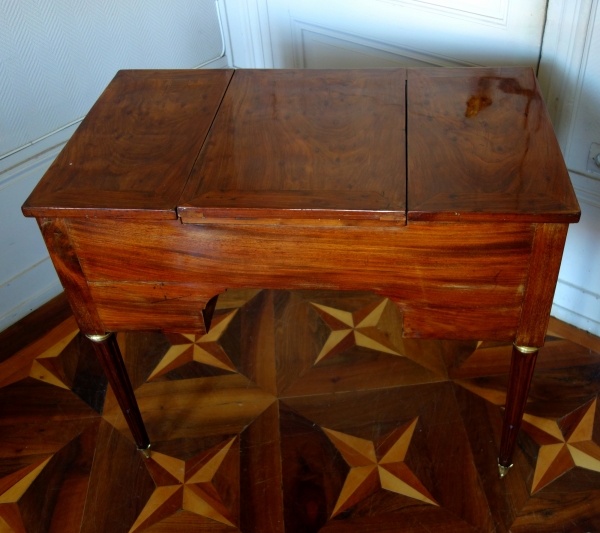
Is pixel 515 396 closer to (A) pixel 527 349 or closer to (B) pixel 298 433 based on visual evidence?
(A) pixel 527 349

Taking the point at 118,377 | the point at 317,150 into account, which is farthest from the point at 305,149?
the point at 118,377

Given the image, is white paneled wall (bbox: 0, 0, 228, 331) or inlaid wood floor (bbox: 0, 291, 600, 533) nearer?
inlaid wood floor (bbox: 0, 291, 600, 533)

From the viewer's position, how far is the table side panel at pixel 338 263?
35.9 inches

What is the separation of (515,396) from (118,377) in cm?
70

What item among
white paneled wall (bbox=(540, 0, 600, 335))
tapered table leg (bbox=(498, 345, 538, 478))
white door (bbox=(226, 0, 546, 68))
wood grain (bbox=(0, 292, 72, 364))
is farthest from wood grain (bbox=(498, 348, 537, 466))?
wood grain (bbox=(0, 292, 72, 364))

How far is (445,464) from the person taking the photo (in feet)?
4.28

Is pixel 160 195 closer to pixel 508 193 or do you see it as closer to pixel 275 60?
pixel 508 193

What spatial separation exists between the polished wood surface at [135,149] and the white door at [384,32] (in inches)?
20.2

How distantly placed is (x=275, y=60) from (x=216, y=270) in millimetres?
1063

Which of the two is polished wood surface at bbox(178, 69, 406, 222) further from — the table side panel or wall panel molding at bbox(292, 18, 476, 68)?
wall panel molding at bbox(292, 18, 476, 68)

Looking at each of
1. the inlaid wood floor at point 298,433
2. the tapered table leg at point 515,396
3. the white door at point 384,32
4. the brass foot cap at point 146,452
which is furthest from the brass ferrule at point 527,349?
the brass foot cap at point 146,452

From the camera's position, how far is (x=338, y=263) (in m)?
0.96

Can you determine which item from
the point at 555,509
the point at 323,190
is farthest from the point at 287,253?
the point at 555,509

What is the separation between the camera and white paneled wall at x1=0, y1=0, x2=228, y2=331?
59.5 inches
